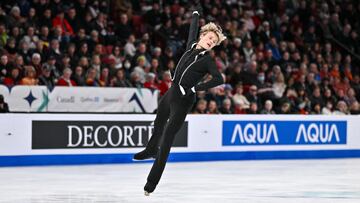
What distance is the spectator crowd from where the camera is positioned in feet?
50.5

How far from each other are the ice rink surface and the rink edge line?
389mm

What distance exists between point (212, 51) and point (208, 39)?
9.76m

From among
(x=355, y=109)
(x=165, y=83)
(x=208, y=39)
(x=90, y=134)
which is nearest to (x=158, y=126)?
(x=208, y=39)

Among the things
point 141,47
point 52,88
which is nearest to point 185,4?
point 141,47

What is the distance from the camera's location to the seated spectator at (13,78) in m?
14.3

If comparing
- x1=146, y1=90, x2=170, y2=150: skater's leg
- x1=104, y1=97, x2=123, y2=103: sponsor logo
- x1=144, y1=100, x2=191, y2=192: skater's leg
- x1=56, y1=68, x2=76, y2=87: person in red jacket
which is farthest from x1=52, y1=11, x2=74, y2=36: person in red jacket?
x1=144, y1=100, x2=191, y2=192: skater's leg

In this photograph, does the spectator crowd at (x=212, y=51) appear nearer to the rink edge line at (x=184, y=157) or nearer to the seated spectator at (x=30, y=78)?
the seated spectator at (x=30, y=78)

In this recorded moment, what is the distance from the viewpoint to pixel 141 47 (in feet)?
55.2

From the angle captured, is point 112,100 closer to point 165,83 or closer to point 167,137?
point 165,83

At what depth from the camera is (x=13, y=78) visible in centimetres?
1438

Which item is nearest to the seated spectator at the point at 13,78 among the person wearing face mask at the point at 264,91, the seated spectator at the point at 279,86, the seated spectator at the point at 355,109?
the person wearing face mask at the point at 264,91

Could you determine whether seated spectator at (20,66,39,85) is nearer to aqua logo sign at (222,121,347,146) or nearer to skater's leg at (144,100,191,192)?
aqua logo sign at (222,121,347,146)

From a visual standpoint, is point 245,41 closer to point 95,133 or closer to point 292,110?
point 292,110

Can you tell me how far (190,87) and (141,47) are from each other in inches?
335
